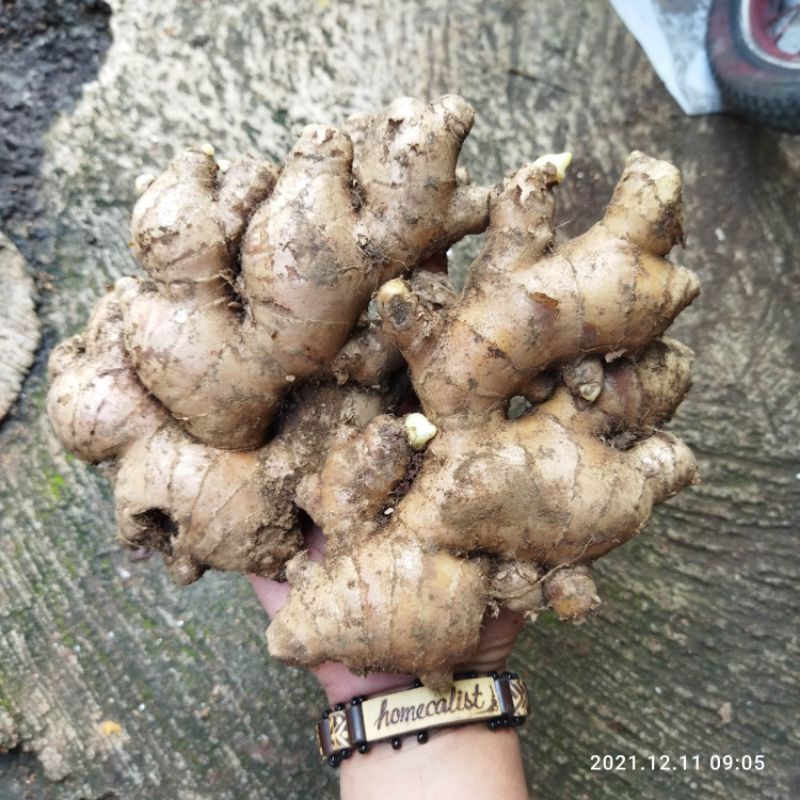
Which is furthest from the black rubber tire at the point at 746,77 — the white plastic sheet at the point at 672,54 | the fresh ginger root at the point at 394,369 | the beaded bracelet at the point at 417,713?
the beaded bracelet at the point at 417,713

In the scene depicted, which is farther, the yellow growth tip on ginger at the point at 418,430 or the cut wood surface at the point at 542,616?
the cut wood surface at the point at 542,616

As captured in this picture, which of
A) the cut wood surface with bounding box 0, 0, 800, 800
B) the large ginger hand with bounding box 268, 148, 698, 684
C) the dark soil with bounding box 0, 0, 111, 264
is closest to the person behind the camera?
the large ginger hand with bounding box 268, 148, 698, 684

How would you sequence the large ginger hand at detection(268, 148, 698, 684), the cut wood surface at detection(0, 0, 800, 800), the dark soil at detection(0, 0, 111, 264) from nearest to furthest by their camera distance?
the large ginger hand at detection(268, 148, 698, 684)
the cut wood surface at detection(0, 0, 800, 800)
the dark soil at detection(0, 0, 111, 264)

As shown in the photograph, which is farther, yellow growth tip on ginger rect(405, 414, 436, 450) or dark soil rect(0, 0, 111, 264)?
dark soil rect(0, 0, 111, 264)

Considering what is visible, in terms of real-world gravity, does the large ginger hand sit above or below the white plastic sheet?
below

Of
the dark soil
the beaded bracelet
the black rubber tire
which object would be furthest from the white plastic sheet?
the beaded bracelet

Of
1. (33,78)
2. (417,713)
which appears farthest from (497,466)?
(33,78)

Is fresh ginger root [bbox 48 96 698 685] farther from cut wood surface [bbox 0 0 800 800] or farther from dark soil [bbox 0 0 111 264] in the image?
dark soil [bbox 0 0 111 264]

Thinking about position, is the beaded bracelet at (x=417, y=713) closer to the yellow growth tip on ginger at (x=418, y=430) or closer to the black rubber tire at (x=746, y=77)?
the yellow growth tip on ginger at (x=418, y=430)
